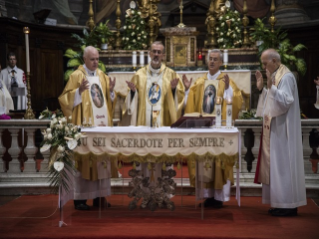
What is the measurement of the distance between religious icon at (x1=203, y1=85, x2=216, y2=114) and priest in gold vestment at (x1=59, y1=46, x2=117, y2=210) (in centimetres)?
124

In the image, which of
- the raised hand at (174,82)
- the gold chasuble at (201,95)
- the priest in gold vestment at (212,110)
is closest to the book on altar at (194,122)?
A: the priest in gold vestment at (212,110)

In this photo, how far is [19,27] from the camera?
13.2 meters

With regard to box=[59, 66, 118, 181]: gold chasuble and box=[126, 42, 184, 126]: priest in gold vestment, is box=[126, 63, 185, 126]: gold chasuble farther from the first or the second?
box=[59, 66, 118, 181]: gold chasuble

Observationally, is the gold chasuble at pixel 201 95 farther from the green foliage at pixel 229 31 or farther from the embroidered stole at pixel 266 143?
the green foliage at pixel 229 31

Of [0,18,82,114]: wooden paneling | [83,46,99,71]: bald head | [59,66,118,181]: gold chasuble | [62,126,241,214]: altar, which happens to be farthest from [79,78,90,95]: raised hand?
[0,18,82,114]: wooden paneling

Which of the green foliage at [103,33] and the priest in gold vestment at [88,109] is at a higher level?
the green foliage at [103,33]

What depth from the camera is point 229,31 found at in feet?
36.3

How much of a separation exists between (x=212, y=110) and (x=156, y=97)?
2.61ft

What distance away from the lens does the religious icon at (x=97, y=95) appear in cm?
736

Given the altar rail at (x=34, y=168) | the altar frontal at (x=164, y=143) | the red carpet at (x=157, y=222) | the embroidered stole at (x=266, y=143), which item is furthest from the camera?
the altar rail at (x=34, y=168)

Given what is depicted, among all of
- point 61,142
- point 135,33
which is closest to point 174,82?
point 61,142

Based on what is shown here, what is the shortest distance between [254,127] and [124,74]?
3.40 meters

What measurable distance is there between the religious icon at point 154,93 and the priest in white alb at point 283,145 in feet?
4.63

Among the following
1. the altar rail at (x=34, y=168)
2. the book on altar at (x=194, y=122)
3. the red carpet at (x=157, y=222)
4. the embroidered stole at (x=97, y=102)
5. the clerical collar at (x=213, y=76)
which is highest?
the clerical collar at (x=213, y=76)
